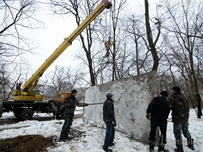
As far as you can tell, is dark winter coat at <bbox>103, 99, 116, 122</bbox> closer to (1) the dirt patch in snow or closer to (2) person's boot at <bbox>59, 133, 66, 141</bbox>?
(2) person's boot at <bbox>59, 133, 66, 141</bbox>

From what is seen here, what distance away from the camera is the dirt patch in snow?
4.67 m

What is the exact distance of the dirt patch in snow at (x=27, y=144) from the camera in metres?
4.67

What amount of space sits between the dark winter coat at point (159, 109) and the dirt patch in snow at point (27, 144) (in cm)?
327

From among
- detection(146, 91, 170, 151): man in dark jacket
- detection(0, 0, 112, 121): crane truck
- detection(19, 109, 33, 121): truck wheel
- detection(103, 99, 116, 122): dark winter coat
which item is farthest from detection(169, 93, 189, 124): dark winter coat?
detection(19, 109, 33, 121): truck wheel

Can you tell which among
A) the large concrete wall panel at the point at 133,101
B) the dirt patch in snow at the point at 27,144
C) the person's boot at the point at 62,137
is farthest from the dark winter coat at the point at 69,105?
the large concrete wall panel at the point at 133,101

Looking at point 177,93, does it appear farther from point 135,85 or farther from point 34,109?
point 34,109

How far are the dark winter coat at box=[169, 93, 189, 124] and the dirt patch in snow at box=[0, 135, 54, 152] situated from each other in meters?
3.91

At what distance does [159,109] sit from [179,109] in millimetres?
696

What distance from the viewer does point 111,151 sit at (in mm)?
4586

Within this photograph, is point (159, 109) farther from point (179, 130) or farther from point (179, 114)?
point (179, 130)

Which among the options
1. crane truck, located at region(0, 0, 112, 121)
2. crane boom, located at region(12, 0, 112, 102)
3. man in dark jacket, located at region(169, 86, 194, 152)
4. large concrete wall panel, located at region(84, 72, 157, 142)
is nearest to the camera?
man in dark jacket, located at region(169, 86, 194, 152)

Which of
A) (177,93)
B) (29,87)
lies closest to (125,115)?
(177,93)

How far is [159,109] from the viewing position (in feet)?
15.2

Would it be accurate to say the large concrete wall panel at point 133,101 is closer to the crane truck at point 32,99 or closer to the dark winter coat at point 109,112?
the dark winter coat at point 109,112
